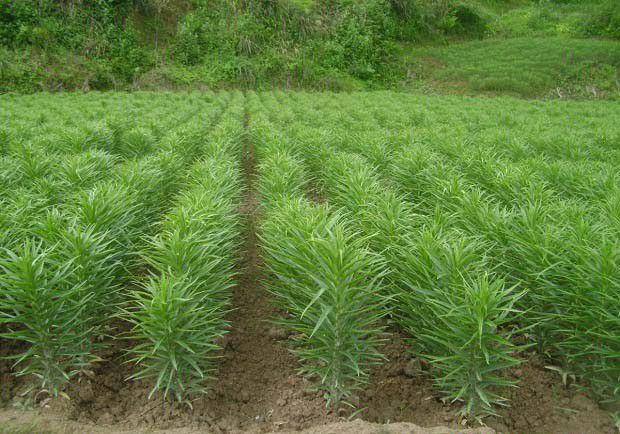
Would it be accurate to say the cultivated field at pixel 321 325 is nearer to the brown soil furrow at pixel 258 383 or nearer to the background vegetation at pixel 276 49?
the brown soil furrow at pixel 258 383

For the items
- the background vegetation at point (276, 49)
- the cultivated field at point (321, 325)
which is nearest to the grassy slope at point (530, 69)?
the background vegetation at point (276, 49)

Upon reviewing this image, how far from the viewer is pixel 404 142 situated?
20.7 ft

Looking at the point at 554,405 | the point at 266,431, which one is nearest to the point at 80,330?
the point at 266,431

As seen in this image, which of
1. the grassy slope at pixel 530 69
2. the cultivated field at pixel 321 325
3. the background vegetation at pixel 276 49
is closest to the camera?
the cultivated field at pixel 321 325

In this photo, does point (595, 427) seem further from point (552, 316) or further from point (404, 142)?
point (404, 142)

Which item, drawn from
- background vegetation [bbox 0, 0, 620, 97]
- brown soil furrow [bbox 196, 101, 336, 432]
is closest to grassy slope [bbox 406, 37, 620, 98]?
background vegetation [bbox 0, 0, 620, 97]

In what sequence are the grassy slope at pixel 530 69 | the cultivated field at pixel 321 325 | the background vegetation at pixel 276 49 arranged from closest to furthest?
the cultivated field at pixel 321 325
the background vegetation at pixel 276 49
the grassy slope at pixel 530 69

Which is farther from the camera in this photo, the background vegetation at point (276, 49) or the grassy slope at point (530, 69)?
the grassy slope at point (530, 69)

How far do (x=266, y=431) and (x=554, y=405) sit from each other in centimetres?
150

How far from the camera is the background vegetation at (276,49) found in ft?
65.7

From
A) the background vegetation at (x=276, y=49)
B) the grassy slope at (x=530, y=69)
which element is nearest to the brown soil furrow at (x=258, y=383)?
the background vegetation at (x=276, y=49)

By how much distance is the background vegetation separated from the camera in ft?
65.7

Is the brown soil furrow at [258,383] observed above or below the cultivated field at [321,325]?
below

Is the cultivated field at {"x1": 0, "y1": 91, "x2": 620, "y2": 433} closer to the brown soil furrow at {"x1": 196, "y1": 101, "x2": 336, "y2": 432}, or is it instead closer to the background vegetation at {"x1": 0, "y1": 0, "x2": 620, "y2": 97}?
→ the brown soil furrow at {"x1": 196, "y1": 101, "x2": 336, "y2": 432}
